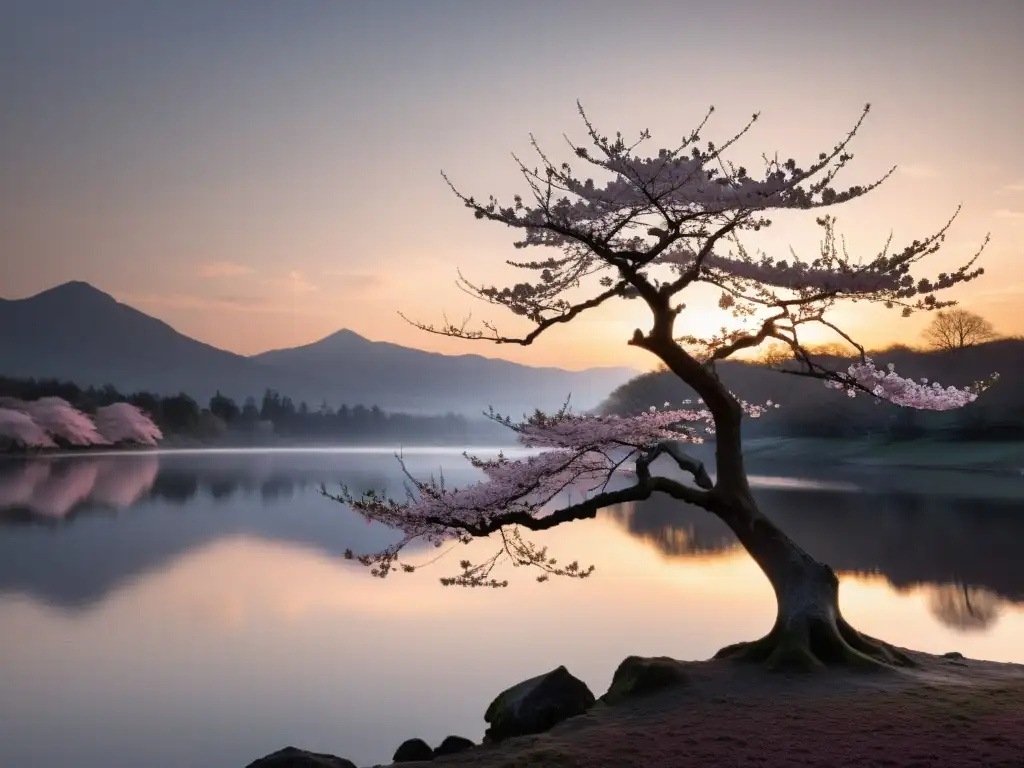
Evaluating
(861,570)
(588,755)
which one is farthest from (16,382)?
(588,755)

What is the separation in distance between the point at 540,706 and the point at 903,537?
867 inches

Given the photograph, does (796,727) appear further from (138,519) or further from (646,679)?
(138,519)

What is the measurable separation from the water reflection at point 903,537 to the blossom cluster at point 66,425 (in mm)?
55496

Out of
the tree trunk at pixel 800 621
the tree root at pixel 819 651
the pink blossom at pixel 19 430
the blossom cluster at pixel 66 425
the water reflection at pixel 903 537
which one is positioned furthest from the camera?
the blossom cluster at pixel 66 425

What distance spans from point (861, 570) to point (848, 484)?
27819 mm

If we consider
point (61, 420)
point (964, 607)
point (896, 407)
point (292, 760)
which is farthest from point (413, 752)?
point (61, 420)

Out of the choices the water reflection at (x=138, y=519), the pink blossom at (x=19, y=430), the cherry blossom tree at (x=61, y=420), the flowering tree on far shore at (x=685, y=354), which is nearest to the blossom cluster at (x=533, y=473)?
the flowering tree on far shore at (x=685, y=354)

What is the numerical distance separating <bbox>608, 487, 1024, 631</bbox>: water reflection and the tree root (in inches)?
288

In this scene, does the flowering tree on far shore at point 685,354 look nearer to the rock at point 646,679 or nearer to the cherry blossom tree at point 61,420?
the rock at point 646,679

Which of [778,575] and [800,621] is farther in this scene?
[778,575]

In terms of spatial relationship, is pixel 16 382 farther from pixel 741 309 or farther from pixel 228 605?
pixel 741 309

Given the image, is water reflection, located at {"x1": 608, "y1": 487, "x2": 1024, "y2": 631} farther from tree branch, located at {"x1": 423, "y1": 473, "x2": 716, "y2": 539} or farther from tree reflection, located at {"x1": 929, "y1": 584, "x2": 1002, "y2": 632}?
tree branch, located at {"x1": 423, "y1": 473, "x2": 716, "y2": 539}

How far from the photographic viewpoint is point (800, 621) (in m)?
10.2

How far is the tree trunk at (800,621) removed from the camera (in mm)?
9945
